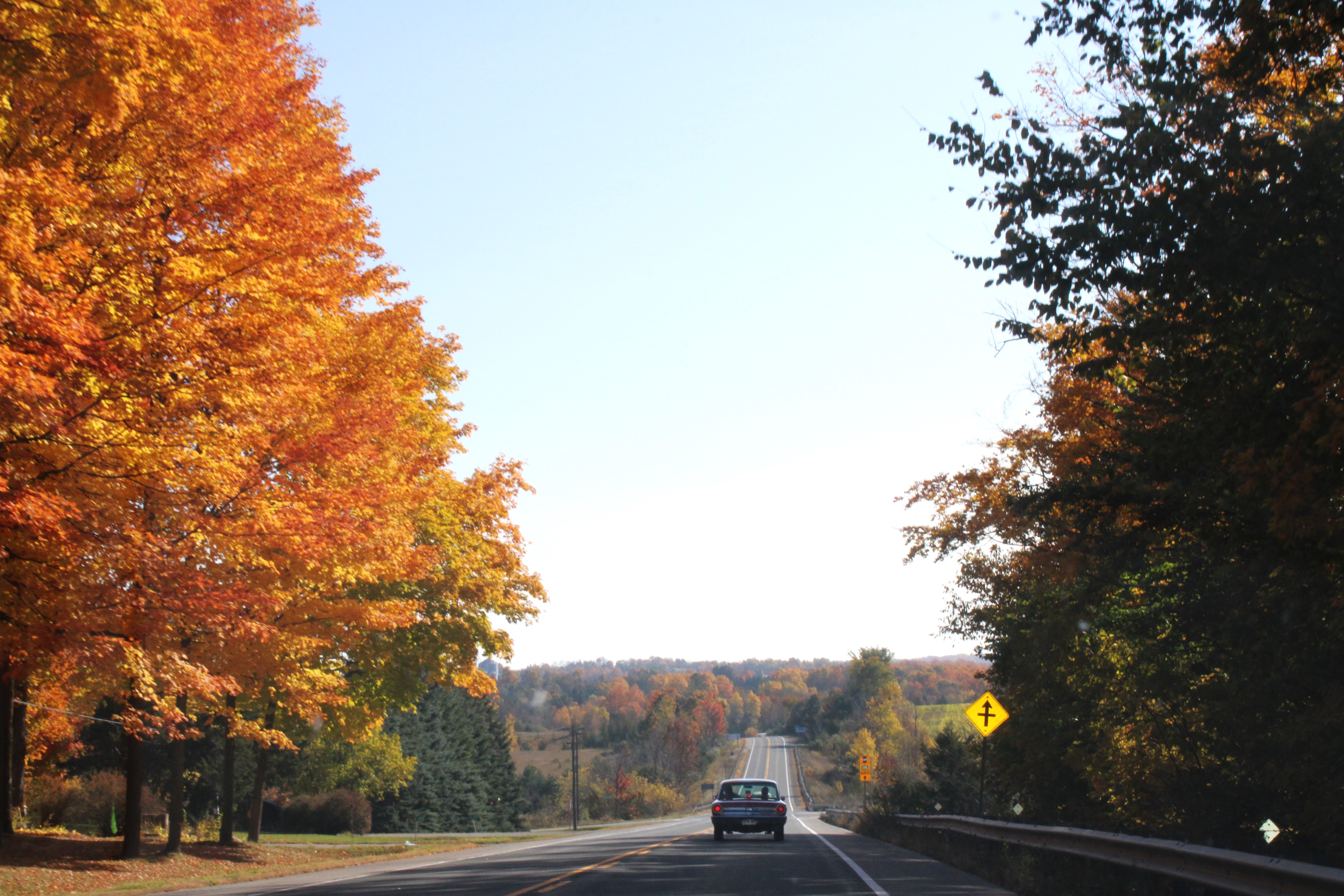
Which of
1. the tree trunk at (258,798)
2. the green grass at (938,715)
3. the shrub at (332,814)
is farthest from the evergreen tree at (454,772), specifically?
the green grass at (938,715)

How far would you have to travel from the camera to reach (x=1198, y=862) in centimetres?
810

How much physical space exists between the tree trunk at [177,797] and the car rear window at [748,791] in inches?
458

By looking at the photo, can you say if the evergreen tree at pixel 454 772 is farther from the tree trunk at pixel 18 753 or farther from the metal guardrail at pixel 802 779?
the tree trunk at pixel 18 753

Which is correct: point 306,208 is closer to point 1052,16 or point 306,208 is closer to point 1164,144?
point 1052,16

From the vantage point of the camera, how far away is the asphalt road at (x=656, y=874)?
1194 cm

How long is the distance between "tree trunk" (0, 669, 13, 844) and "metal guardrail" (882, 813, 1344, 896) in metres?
18.9

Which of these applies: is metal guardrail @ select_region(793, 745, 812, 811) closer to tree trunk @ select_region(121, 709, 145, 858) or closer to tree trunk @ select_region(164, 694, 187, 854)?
tree trunk @ select_region(164, 694, 187, 854)

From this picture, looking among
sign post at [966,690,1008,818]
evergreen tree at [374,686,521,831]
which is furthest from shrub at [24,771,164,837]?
sign post at [966,690,1008,818]

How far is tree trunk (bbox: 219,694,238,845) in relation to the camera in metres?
22.3

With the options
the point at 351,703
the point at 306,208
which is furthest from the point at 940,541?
the point at 306,208

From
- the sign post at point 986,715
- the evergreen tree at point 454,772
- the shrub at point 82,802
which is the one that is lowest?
the evergreen tree at point 454,772

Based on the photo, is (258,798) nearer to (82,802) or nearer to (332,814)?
(82,802)

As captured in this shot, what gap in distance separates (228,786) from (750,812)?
44.0 feet

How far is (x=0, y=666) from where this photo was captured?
1672 cm
